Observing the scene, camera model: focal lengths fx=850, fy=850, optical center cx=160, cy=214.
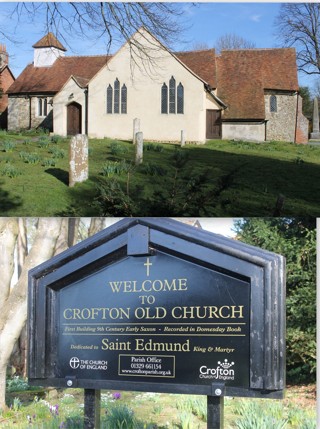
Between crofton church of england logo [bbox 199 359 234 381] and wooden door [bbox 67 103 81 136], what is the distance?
5.49 feet

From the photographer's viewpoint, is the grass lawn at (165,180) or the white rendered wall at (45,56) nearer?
the grass lawn at (165,180)

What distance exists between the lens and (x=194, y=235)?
490cm

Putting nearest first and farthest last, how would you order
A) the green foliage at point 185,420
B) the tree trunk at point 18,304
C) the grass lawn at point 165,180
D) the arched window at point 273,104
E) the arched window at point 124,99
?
the arched window at point 273,104, the grass lawn at point 165,180, the arched window at point 124,99, the green foliage at point 185,420, the tree trunk at point 18,304

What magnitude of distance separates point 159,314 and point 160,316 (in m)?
0.01

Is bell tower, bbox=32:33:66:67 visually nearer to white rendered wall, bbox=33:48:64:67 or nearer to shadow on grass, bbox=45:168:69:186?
white rendered wall, bbox=33:48:64:67

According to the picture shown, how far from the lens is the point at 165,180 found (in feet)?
17.5

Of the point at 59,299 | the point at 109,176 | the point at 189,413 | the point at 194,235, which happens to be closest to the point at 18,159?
the point at 109,176

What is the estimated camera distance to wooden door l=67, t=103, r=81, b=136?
534cm

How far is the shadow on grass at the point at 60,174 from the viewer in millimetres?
5387

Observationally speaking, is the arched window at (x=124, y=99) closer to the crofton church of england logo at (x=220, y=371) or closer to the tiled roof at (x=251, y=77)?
the tiled roof at (x=251, y=77)

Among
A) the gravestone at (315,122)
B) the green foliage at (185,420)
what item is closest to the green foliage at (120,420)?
the green foliage at (185,420)

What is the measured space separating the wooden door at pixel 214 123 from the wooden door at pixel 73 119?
2.73ft

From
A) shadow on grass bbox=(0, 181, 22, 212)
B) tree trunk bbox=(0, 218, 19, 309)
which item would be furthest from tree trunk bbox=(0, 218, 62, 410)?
shadow on grass bbox=(0, 181, 22, 212)

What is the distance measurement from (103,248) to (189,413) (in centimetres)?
128
